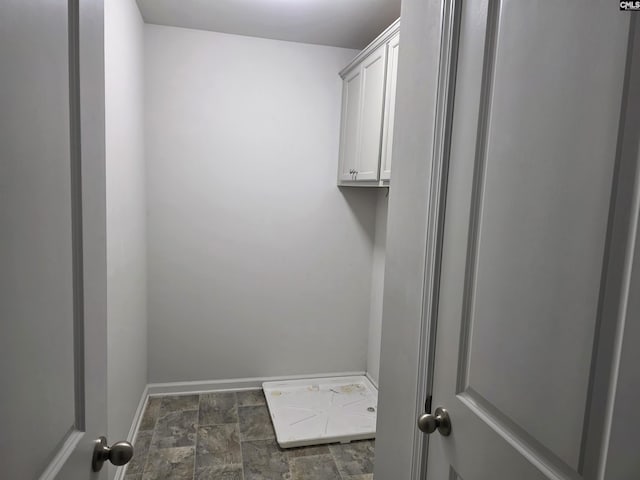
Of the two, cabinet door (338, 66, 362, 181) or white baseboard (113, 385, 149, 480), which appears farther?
cabinet door (338, 66, 362, 181)

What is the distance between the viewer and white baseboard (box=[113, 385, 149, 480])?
2333 mm

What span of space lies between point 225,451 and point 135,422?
25.2 inches

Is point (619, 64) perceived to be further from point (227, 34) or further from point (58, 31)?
point (227, 34)

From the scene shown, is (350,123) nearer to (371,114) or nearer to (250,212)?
(371,114)

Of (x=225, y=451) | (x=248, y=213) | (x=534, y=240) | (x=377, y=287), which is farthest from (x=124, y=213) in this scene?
(x=534, y=240)

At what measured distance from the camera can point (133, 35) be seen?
104 inches

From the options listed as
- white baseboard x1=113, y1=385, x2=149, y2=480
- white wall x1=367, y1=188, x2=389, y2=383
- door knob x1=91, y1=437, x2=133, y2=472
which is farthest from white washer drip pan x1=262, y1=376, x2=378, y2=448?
door knob x1=91, y1=437, x2=133, y2=472

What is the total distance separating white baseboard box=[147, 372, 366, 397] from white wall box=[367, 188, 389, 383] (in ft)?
1.55

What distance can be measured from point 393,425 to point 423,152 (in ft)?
2.98

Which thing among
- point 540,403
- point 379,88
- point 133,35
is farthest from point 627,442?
point 133,35

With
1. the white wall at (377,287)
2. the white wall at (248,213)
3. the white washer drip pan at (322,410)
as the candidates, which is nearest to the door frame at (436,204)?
the white washer drip pan at (322,410)

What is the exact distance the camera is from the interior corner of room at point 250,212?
3.10 meters

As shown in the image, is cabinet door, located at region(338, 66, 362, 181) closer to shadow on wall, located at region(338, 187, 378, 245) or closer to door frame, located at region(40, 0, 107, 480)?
shadow on wall, located at region(338, 187, 378, 245)

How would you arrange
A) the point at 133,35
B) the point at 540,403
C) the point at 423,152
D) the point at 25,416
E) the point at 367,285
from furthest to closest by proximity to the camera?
the point at 367,285 → the point at 133,35 → the point at 423,152 → the point at 540,403 → the point at 25,416
